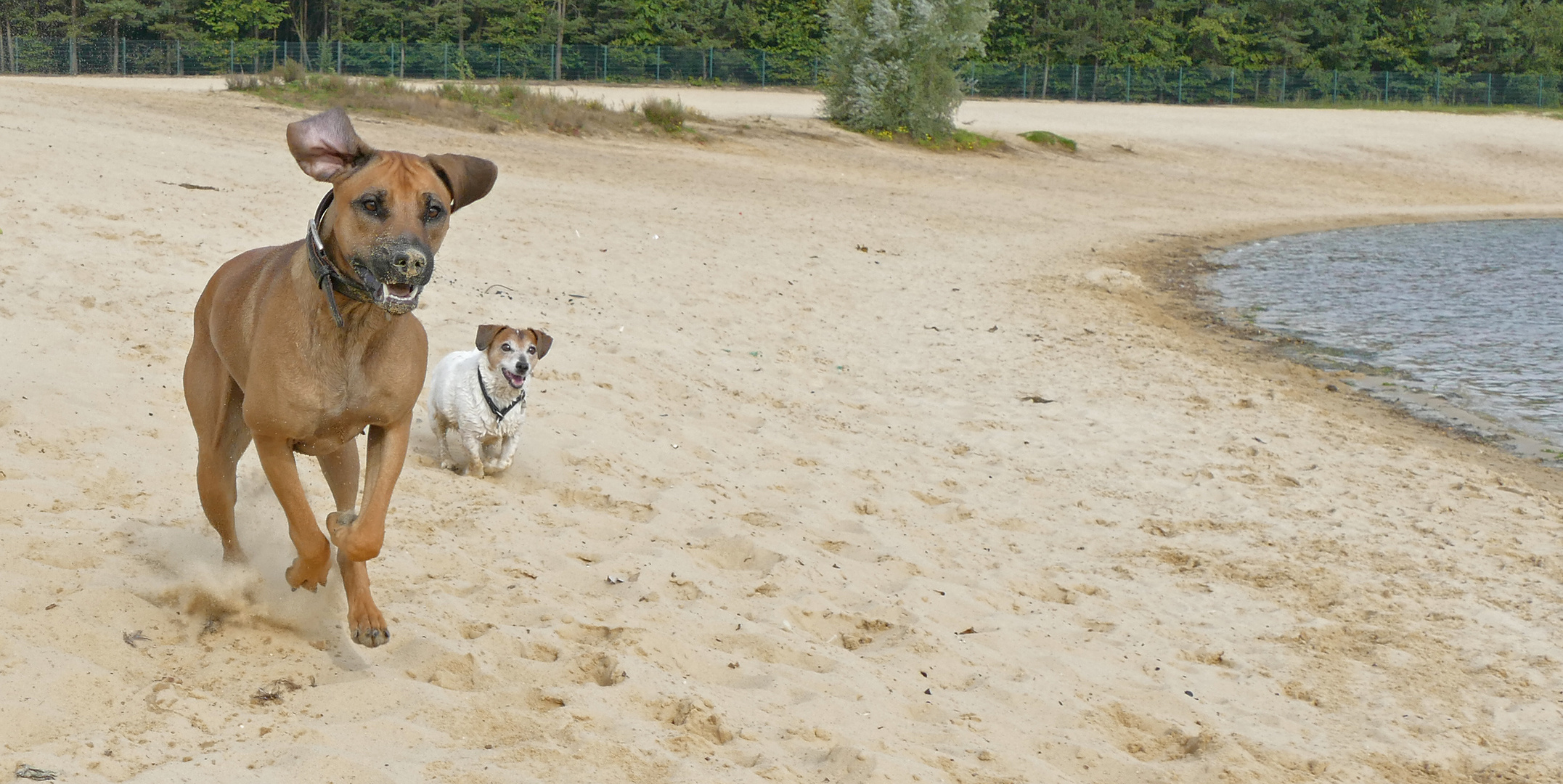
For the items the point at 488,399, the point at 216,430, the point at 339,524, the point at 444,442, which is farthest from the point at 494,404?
the point at 339,524

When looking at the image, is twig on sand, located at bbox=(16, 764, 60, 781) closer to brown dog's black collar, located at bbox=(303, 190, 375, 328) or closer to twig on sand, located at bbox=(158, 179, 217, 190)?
brown dog's black collar, located at bbox=(303, 190, 375, 328)

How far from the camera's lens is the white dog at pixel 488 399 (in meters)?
6.72

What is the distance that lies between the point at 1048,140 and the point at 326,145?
29483 mm

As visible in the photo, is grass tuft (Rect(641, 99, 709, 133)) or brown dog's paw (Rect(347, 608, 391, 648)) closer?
brown dog's paw (Rect(347, 608, 391, 648))

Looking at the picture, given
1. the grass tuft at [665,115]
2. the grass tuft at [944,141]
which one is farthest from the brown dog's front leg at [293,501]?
the grass tuft at [944,141]

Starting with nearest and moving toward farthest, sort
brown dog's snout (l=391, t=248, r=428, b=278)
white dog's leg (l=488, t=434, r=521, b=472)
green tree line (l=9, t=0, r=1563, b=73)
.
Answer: brown dog's snout (l=391, t=248, r=428, b=278) < white dog's leg (l=488, t=434, r=521, b=472) < green tree line (l=9, t=0, r=1563, b=73)

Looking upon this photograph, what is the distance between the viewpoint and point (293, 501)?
4.27 meters

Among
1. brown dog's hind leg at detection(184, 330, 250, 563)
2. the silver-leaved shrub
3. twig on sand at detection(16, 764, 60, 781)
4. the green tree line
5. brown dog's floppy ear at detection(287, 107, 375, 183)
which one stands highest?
the green tree line

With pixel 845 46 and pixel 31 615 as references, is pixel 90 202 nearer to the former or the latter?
pixel 31 615

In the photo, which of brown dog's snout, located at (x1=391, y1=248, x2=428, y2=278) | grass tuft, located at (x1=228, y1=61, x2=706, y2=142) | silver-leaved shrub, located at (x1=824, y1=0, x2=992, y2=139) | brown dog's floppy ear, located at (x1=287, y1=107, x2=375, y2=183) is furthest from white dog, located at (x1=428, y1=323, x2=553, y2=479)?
silver-leaved shrub, located at (x1=824, y1=0, x2=992, y2=139)

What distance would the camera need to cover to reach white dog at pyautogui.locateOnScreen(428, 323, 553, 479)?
6723mm

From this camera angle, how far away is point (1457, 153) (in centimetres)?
3934

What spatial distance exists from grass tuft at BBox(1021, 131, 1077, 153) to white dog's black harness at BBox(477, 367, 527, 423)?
26.3m

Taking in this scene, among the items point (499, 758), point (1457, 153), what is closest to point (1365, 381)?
point (499, 758)
